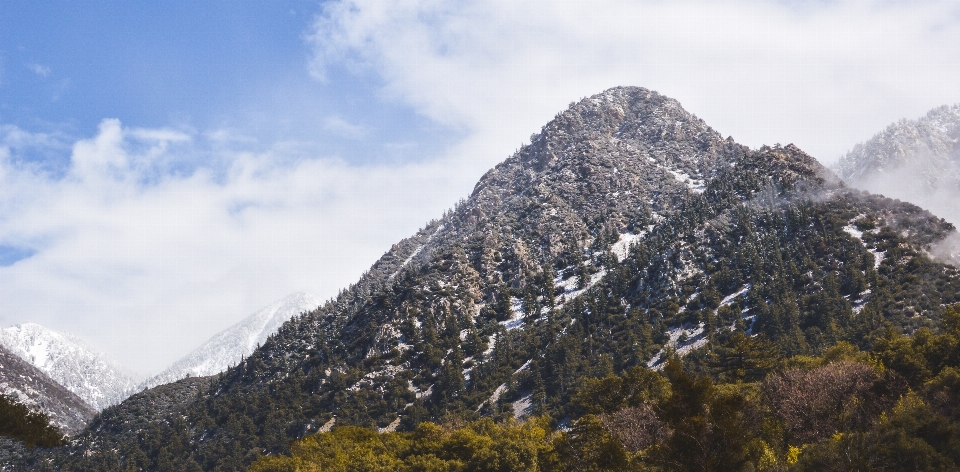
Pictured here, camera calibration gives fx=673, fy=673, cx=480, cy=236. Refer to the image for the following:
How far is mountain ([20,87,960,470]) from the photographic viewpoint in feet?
388

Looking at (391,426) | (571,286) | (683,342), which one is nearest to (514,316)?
(571,286)

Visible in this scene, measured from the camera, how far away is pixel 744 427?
43.1m

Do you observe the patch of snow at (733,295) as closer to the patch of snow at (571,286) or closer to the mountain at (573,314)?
the mountain at (573,314)

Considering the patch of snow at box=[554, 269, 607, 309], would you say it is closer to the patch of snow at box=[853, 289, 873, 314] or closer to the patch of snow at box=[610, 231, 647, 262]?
the patch of snow at box=[610, 231, 647, 262]

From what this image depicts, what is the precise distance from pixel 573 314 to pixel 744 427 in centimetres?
10253

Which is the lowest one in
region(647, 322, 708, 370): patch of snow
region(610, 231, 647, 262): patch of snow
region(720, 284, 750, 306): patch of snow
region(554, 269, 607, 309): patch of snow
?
region(647, 322, 708, 370): patch of snow

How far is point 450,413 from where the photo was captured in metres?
122

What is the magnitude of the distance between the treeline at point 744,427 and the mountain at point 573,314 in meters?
26.4

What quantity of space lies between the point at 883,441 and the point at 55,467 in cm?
17528

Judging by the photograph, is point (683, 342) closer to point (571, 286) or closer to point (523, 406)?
point (523, 406)

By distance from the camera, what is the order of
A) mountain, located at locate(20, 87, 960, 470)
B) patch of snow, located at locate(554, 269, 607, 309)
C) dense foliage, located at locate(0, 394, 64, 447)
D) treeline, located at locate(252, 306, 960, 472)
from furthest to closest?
1. patch of snow, located at locate(554, 269, 607, 309)
2. mountain, located at locate(20, 87, 960, 470)
3. treeline, located at locate(252, 306, 960, 472)
4. dense foliage, located at locate(0, 394, 64, 447)

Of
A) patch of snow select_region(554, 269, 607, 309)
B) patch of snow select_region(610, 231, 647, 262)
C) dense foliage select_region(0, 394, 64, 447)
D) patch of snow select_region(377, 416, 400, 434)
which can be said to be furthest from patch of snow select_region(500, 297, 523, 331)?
dense foliage select_region(0, 394, 64, 447)

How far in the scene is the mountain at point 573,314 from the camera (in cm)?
11825

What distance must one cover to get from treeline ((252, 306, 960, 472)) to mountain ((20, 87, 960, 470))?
26.4 meters
